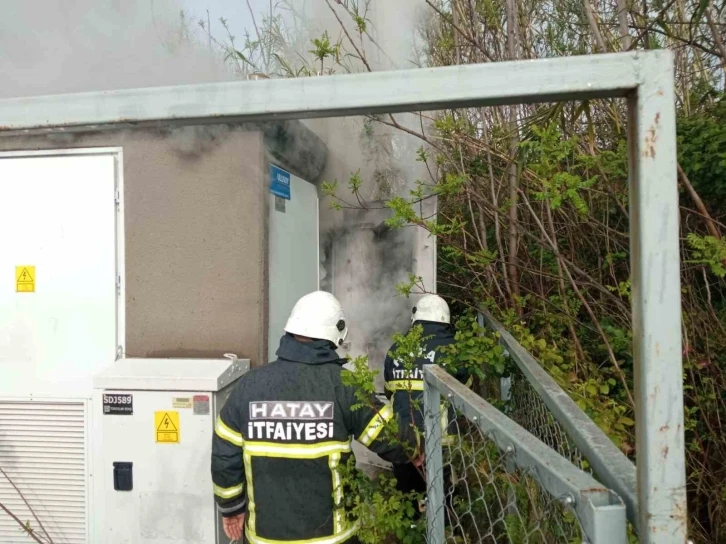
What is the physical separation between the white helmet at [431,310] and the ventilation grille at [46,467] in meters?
2.20

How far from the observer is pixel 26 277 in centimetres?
273

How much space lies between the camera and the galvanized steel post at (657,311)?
2.72ft

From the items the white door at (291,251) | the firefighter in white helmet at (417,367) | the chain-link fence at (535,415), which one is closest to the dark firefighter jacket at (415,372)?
the firefighter in white helmet at (417,367)

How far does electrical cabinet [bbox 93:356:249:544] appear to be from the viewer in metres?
2.36

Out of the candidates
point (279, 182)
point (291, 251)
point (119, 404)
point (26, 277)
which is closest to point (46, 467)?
point (119, 404)

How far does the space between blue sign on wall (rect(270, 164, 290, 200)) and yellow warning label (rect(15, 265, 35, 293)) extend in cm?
137

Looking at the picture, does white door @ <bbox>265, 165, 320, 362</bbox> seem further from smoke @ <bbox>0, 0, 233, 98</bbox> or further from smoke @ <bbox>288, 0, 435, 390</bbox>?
smoke @ <bbox>0, 0, 233, 98</bbox>

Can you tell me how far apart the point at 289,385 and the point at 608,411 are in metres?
1.44

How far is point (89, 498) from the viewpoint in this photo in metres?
2.56

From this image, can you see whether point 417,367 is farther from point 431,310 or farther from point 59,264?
point 59,264

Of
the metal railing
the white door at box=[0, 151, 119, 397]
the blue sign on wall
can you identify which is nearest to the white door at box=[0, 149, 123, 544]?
the white door at box=[0, 151, 119, 397]

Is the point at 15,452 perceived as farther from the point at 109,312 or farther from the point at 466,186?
the point at 466,186

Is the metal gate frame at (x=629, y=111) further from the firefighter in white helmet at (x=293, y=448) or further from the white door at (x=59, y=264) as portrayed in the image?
the white door at (x=59, y=264)

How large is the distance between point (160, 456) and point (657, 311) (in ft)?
7.38
